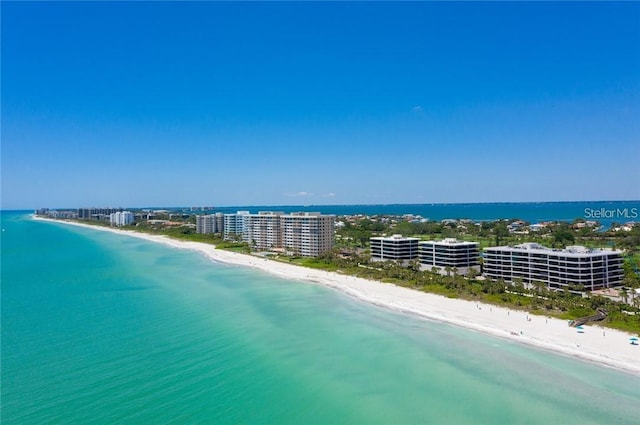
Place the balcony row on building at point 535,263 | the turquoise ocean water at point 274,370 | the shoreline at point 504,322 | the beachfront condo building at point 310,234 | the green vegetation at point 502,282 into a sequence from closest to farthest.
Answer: the turquoise ocean water at point 274,370
the shoreline at point 504,322
the green vegetation at point 502,282
the balcony row on building at point 535,263
the beachfront condo building at point 310,234

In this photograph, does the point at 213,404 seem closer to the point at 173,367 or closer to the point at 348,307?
the point at 173,367

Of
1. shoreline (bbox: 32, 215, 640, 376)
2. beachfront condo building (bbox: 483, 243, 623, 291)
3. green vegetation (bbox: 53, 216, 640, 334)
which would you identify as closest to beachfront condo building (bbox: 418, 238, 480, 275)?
green vegetation (bbox: 53, 216, 640, 334)

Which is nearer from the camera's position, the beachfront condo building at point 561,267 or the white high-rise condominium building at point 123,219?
the beachfront condo building at point 561,267

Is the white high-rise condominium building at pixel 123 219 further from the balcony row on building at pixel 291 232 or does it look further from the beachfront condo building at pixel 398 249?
the beachfront condo building at pixel 398 249

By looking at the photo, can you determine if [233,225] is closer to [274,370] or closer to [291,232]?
[291,232]

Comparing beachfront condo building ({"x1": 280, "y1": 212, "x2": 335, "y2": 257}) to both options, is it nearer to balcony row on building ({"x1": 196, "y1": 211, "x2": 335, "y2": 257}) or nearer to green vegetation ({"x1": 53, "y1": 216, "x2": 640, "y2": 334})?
balcony row on building ({"x1": 196, "y1": 211, "x2": 335, "y2": 257})

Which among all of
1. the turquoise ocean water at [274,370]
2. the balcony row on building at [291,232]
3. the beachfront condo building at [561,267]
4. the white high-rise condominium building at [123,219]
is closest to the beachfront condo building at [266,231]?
the balcony row on building at [291,232]

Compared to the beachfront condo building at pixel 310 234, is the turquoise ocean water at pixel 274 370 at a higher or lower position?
lower
